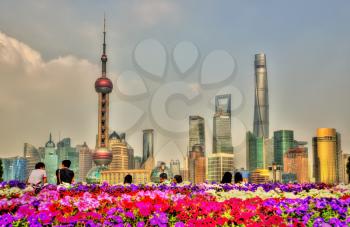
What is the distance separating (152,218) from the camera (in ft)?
36.5

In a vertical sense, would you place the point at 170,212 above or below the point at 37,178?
below

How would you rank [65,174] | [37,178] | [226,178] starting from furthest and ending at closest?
[226,178] → [65,174] → [37,178]

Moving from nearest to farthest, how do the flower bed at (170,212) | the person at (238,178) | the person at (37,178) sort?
the flower bed at (170,212) < the person at (37,178) < the person at (238,178)

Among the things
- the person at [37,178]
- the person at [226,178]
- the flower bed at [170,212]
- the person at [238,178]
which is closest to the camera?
the flower bed at [170,212]

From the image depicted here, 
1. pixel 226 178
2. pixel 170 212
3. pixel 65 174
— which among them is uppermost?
pixel 65 174

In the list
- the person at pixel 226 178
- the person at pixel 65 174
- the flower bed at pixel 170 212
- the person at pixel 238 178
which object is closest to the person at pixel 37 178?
the person at pixel 65 174

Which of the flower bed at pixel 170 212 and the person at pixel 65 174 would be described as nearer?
the flower bed at pixel 170 212

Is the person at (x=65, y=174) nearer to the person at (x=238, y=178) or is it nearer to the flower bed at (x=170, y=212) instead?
the flower bed at (x=170, y=212)

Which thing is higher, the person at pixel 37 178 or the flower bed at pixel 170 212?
the person at pixel 37 178

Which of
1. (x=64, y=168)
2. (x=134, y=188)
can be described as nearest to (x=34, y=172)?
(x=64, y=168)

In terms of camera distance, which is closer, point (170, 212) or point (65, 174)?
point (170, 212)

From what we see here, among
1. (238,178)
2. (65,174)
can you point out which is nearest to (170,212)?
(65,174)

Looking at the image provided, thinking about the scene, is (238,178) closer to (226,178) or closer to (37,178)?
(226,178)

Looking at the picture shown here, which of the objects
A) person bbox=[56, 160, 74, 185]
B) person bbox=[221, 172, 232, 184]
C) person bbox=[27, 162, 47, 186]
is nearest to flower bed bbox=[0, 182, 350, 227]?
person bbox=[27, 162, 47, 186]
